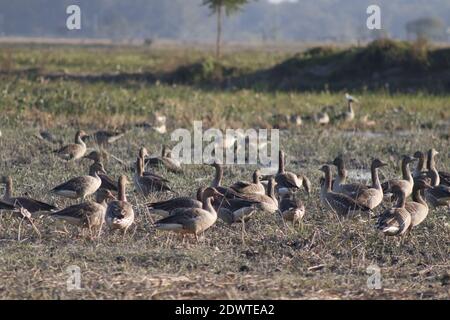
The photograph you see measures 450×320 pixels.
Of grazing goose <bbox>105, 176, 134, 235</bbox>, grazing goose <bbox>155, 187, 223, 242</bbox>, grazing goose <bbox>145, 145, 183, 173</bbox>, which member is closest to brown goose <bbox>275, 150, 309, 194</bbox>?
grazing goose <bbox>145, 145, 183, 173</bbox>

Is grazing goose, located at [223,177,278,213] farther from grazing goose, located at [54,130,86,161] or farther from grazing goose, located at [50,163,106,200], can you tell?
grazing goose, located at [54,130,86,161]

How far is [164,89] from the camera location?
2803cm

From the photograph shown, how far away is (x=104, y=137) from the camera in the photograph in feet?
55.7

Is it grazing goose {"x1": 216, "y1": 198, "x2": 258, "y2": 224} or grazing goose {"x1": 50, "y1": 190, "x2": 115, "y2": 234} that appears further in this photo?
grazing goose {"x1": 216, "y1": 198, "x2": 258, "y2": 224}

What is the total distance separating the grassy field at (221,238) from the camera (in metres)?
7.97

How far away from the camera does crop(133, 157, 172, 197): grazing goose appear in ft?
39.5

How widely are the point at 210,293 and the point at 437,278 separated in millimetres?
2088

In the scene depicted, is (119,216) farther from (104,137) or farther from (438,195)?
(104,137)

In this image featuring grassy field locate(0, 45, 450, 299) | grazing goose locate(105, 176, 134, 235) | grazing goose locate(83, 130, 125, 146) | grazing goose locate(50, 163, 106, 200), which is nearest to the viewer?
grassy field locate(0, 45, 450, 299)

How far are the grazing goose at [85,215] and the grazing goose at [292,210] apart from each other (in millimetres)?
1934

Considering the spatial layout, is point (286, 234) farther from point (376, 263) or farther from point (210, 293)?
point (210, 293)

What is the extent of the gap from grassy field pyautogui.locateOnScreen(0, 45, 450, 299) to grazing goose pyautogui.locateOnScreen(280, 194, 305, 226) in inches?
5.7

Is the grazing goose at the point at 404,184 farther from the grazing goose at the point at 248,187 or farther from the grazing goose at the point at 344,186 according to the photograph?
the grazing goose at the point at 248,187
